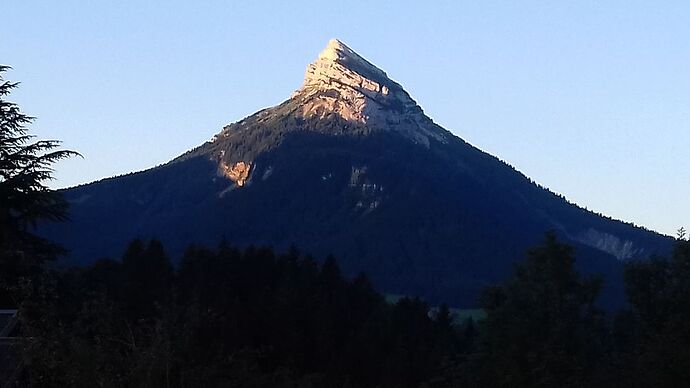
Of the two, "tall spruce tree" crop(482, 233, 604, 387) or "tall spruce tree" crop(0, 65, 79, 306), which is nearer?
"tall spruce tree" crop(482, 233, 604, 387)

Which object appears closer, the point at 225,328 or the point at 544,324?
the point at 544,324

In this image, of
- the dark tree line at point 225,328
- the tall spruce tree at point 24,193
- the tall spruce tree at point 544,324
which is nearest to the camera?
the dark tree line at point 225,328

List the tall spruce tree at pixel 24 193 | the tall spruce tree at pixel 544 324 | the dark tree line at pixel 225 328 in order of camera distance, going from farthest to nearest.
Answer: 1. the tall spruce tree at pixel 24 193
2. the tall spruce tree at pixel 544 324
3. the dark tree line at pixel 225 328

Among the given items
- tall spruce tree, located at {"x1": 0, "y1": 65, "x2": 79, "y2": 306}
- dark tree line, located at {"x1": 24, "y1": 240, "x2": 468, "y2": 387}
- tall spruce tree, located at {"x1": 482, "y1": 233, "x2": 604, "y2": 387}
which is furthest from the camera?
tall spruce tree, located at {"x1": 0, "y1": 65, "x2": 79, "y2": 306}

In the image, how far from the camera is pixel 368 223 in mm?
193750

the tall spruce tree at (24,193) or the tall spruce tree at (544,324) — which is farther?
the tall spruce tree at (24,193)

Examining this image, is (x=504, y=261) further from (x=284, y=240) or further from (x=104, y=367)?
(x=104, y=367)

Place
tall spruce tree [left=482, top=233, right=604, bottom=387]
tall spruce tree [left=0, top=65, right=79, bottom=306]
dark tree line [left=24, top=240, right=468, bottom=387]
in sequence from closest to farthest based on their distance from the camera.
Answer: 1. dark tree line [left=24, top=240, right=468, bottom=387]
2. tall spruce tree [left=482, top=233, right=604, bottom=387]
3. tall spruce tree [left=0, top=65, right=79, bottom=306]

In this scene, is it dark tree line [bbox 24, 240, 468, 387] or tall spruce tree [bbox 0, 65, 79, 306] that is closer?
dark tree line [bbox 24, 240, 468, 387]

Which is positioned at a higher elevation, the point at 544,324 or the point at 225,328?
the point at 544,324

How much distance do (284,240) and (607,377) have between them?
580 ft

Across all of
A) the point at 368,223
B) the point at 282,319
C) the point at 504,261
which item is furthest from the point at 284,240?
the point at 282,319

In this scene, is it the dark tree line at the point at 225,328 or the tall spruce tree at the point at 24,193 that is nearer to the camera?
the dark tree line at the point at 225,328

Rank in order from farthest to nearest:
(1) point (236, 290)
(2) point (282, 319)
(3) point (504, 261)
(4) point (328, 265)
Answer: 1. (3) point (504, 261)
2. (4) point (328, 265)
3. (1) point (236, 290)
4. (2) point (282, 319)
